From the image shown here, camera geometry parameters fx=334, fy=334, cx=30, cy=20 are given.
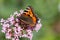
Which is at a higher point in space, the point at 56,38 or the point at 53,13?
the point at 53,13

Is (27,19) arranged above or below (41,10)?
below

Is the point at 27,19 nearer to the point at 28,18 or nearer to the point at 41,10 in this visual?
the point at 28,18

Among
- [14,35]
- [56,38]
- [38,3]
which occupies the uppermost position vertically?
[38,3]

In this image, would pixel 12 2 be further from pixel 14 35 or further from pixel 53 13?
pixel 14 35

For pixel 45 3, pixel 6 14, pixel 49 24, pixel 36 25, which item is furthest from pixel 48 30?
pixel 36 25

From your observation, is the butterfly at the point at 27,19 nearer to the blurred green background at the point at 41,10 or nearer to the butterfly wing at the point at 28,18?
the butterfly wing at the point at 28,18

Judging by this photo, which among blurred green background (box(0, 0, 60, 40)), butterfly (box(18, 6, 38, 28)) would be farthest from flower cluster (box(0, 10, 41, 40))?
blurred green background (box(0, 0, 60, 40))

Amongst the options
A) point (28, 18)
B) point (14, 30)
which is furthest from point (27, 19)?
point (14, 30)

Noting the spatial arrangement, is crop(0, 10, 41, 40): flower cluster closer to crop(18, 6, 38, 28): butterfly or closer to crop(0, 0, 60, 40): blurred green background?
crop(18, 6, 38, 28): butterfly

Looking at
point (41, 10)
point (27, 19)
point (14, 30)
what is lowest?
point (14, 30)

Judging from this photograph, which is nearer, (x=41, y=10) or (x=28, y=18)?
(x=28, y=18)

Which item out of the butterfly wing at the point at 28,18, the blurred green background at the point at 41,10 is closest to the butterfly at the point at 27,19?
the butterfly wing at the point at 28,18
